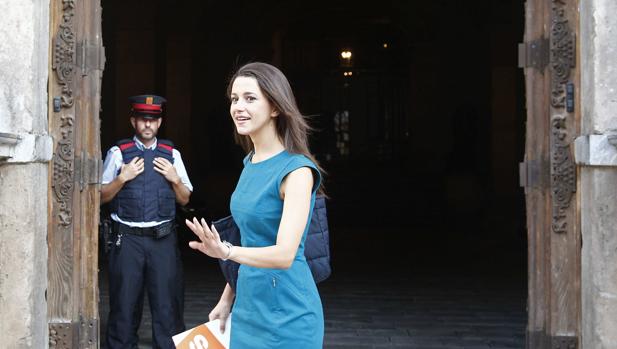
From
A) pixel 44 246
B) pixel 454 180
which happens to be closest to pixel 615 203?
pixel 44 246

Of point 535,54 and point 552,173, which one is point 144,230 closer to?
point 552,173

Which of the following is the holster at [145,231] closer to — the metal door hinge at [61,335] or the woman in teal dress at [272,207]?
the metal door hinge at [61,335]

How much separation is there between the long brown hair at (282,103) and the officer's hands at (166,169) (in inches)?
118

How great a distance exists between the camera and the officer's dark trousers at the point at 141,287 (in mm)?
5828

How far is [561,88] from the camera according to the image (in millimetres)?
5188

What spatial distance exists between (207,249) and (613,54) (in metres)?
3.05

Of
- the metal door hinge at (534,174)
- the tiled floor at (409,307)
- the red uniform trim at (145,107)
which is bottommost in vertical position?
the tiled floor at (409,307)

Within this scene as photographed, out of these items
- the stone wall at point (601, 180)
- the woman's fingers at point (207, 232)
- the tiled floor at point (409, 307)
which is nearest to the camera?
the woman's fingers at point (207, 232)

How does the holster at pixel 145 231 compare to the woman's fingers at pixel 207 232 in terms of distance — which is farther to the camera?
the holster at pixel 145 231

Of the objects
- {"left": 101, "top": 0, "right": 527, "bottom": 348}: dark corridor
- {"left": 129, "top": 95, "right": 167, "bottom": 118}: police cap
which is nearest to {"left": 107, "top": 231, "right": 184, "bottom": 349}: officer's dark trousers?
{"left": 129, "top": 95, "right": 167, "bottom": 118}: police cap

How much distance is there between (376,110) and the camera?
23297mm

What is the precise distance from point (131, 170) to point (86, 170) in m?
0.47

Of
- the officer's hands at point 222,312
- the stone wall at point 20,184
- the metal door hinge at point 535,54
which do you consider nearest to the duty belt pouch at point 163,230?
the stone wall at point 20,184

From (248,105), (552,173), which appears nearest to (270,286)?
(248,105)
